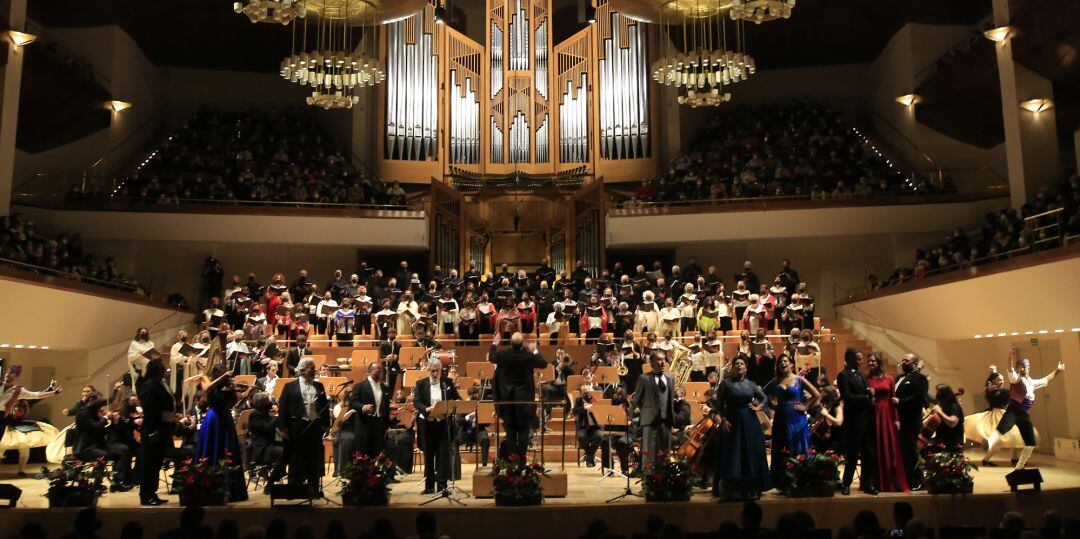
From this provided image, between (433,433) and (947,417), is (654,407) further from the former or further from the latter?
(947,417)

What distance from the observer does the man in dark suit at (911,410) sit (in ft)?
27.8

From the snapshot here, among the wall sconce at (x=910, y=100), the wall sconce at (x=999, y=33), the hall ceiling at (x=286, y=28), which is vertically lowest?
the wall sconce at (x=999, y=33)

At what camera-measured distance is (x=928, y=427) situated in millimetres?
9203

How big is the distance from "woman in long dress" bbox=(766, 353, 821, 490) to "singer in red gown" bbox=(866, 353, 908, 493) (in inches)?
26.0

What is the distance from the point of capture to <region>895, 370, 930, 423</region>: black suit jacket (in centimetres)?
846

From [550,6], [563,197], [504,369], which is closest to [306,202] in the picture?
[563,197]

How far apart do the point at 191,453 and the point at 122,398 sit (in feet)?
5.65

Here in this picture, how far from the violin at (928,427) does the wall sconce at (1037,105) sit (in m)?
9.02

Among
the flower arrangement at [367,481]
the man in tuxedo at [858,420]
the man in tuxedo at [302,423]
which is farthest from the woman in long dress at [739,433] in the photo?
Answer: the man in tuxedo at [302,423]

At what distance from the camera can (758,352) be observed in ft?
43.3

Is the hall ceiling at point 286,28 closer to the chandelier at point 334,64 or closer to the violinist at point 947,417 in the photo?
the chandelier at point 334,64

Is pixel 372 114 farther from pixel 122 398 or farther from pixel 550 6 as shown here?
pixel 122 398

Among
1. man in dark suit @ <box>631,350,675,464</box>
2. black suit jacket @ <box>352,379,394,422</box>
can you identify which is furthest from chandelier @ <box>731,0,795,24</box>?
black suit jacket @ <box>352,379,394,422</box>

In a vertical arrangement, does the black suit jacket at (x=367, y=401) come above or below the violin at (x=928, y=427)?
above
